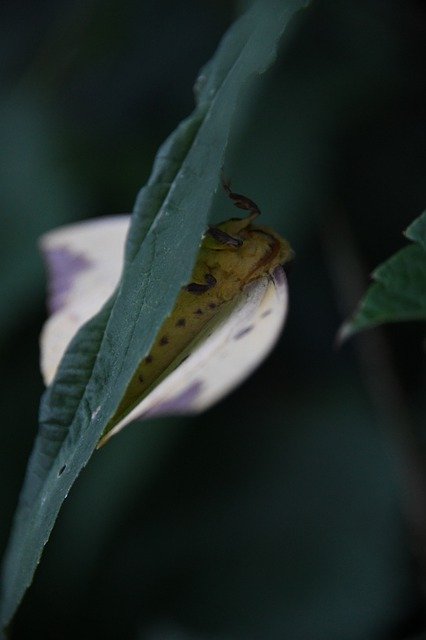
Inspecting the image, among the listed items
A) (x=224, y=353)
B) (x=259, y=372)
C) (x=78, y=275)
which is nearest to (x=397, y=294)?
(x=224, y=353)

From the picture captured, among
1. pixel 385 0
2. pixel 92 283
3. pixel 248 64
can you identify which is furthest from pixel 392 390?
pixel 248 64

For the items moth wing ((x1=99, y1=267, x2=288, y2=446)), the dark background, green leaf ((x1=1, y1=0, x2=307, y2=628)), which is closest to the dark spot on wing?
moth wing ((x1=99, y1=267, x2=288, y2=446))

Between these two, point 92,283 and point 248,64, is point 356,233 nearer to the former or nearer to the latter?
point 92,283

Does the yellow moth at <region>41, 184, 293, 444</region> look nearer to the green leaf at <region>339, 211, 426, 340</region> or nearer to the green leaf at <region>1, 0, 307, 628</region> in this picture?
the green leaf at <region>1, 0, 307, 628</region>

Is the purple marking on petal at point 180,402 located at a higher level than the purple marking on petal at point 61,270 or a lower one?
lower

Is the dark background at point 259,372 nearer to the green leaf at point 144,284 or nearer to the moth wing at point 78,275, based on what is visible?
the moth wing at point 78,275

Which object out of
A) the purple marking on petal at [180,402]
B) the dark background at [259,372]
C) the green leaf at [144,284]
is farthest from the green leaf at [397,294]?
the dark background at [259,372]

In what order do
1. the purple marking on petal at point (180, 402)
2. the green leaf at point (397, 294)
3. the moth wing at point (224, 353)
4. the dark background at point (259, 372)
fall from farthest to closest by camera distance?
the dark background at point (259, 372), the purple marking on petal at point (180, 402), the moth wing at point (224, 353), the green leaf at point (397, 294)

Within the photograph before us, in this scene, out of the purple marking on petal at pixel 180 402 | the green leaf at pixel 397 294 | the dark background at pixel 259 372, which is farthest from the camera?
the dark background at pixel 259 372
